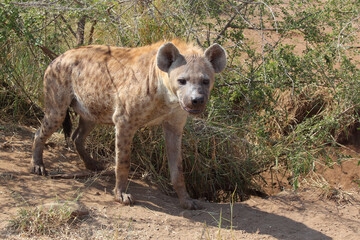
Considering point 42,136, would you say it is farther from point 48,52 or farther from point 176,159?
point 176,159

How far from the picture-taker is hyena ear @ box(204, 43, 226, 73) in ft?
9.82

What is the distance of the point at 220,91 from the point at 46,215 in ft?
7.00

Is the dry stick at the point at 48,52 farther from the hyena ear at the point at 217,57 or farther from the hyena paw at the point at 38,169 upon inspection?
the hyena ear at the point at 217,57

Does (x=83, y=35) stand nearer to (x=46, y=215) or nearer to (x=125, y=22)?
(x=125, y=22)

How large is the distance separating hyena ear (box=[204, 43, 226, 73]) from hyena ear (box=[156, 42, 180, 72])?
8.6 inches

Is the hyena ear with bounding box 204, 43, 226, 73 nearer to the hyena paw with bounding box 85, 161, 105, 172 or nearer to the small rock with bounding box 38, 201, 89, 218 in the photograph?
the small rock with bounding box 38, 201, 89, 218

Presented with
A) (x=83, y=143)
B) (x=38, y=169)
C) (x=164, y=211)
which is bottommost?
(x=164, y=211)

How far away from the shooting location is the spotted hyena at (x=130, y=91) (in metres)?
2.91

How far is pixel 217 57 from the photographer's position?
3.04 metres

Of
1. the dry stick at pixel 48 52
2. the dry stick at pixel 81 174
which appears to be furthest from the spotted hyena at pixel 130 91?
the dry stick at pixel 48 52

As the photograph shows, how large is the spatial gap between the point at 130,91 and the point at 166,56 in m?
0.39

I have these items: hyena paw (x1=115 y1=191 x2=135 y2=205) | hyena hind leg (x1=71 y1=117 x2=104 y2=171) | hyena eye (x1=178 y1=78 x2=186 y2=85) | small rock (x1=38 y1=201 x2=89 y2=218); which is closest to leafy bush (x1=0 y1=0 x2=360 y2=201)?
hyena hind leg (x1=71 y1=117 x2=104 y2=171)

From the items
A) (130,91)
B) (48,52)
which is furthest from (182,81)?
(48,52)

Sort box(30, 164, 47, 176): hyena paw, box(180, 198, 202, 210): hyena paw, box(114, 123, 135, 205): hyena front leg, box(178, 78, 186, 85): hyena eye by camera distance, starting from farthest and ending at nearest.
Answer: box(30, 164, 47, 176): hyena paw → box(180, 198, 202, 210): hyena paw → box(114, 123, 135, 205): hyena front leg → box(178, 78, 186, 85): hyena eye
